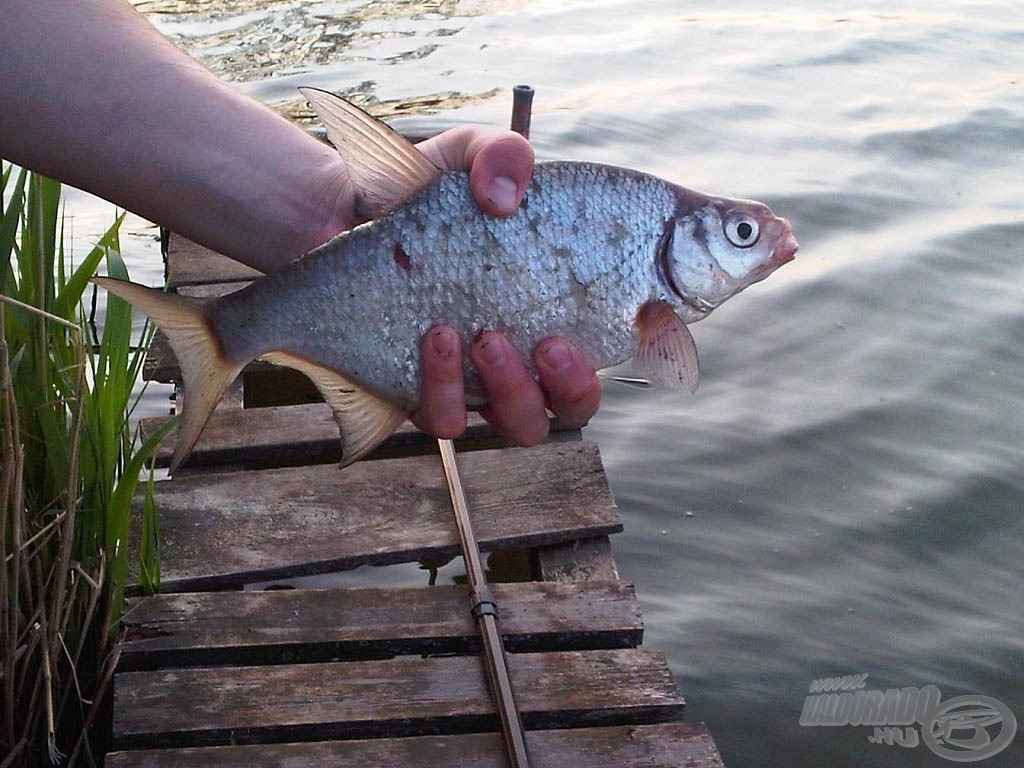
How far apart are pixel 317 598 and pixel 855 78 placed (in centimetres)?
657

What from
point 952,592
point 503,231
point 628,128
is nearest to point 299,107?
point 628,128

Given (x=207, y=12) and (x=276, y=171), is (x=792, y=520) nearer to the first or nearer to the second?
(x=276, y=171)

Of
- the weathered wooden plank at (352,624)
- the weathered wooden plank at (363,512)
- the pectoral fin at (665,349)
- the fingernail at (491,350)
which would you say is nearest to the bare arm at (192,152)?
the fingernail at (491,350)

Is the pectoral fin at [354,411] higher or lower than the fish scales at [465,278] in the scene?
lower

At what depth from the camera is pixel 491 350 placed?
2.24 m

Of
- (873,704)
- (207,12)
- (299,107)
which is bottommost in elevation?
(873,704)

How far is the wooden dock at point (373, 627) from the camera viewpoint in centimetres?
300

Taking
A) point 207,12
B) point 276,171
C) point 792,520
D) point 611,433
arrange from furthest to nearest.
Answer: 1. point 207,12
2. point 611,433
3. point 792,520
4. point 276,171

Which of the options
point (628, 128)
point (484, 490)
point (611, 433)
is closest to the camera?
point (484, 490)

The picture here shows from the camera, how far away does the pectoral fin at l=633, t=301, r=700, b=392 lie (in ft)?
7.43

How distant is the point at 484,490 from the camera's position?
12.6 ft

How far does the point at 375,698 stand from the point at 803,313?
3598mm

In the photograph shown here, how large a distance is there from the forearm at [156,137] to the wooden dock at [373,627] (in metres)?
1.09

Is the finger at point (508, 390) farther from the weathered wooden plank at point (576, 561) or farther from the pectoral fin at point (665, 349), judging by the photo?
the weathered wooden plank at point (576, 561)
